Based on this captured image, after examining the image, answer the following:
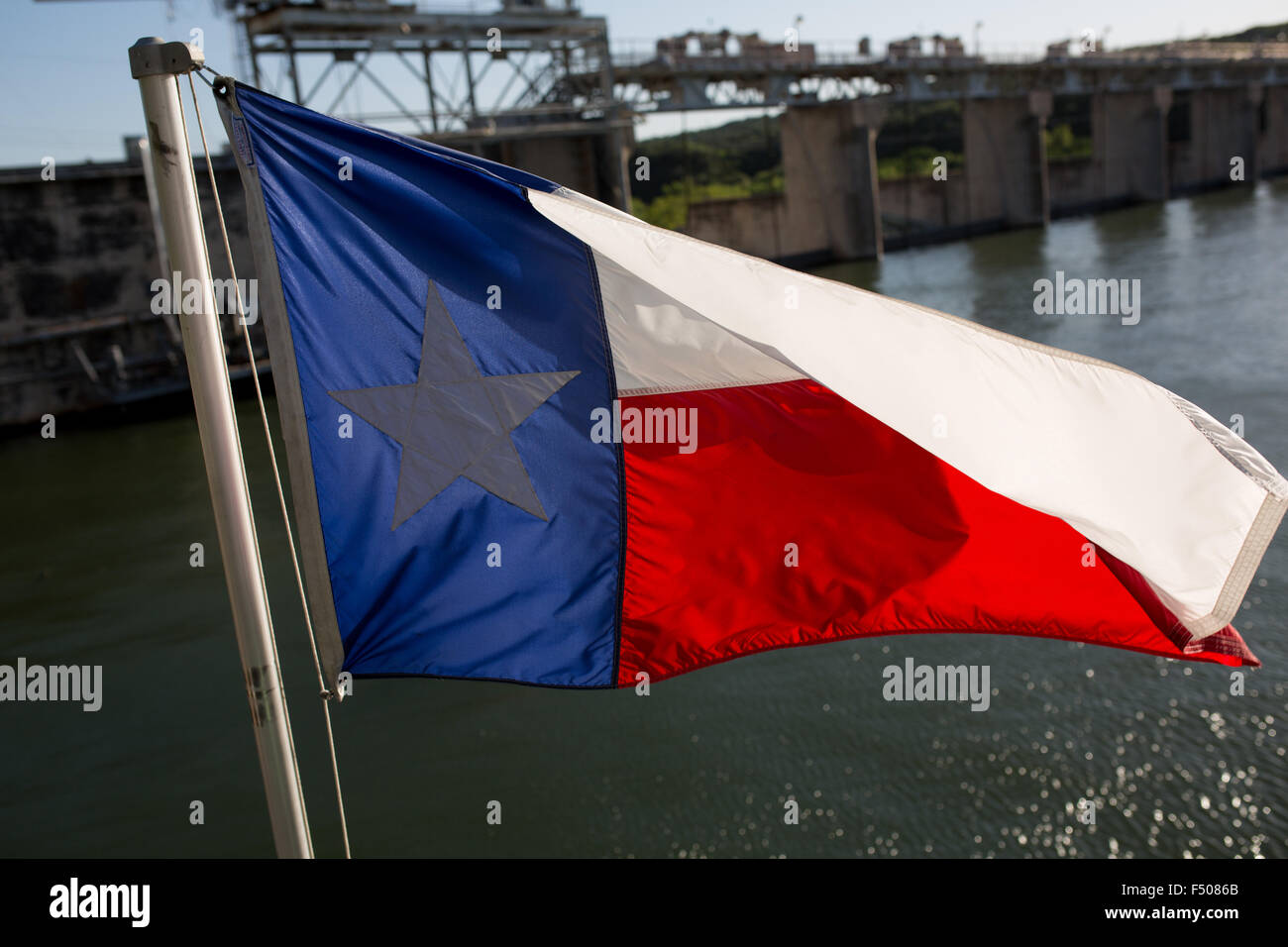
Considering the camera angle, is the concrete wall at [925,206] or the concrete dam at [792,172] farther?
the concrete wall at [925,206]

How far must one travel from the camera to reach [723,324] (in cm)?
400

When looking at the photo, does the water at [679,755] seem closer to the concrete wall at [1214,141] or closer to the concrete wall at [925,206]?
the concrete wall at [925,206]

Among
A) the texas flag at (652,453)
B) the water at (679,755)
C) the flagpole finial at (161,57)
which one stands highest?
the flagpole finial at (161,57)

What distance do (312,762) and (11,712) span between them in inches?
165

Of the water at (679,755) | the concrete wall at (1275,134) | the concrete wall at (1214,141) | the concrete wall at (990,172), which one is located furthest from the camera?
the concrete wall at (1275,134)

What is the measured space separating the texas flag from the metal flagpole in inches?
16.2

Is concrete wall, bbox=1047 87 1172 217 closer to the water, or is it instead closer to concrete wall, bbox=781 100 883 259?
concrete wall, bbox=781 100 883 259

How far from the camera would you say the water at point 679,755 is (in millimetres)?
8148

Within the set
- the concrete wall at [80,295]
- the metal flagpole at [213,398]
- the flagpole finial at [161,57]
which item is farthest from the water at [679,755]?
the concrete wall at [80,295]

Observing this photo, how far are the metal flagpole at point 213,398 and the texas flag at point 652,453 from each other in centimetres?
41

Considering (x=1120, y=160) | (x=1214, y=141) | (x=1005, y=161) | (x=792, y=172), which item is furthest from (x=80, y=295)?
(x=1214, y=141)

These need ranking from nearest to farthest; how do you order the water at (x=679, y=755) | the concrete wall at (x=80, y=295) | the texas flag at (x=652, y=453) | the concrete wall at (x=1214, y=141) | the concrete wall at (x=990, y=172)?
1. the texas flag at (x=652, y=453)
2. the water at (x=679, y=755)
3. the concrete wall at (x=80, y=295)
4. the concrete wall at (x=990, y=172)
5. the concrete wall at (x=1214, y=141)

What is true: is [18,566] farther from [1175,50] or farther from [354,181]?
[1175,50]
